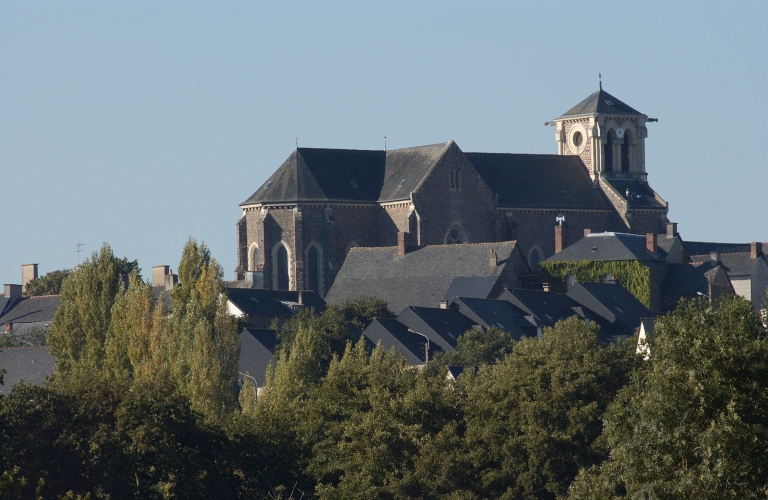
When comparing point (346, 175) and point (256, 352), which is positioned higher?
point (346, 175)

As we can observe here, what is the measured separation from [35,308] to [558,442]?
201 ft

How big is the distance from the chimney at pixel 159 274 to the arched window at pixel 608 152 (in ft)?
88.1

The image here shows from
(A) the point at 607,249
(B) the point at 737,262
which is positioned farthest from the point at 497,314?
(B) the point at 737,262

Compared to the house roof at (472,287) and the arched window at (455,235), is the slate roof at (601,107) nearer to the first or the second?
the arched window at (455,235)

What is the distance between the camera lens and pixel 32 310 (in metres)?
99.1

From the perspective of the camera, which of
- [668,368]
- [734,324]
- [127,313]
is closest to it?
[668,368]

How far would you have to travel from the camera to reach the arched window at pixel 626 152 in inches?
4200

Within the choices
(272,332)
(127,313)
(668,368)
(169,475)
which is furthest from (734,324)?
(272,332)

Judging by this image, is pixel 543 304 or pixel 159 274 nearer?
pixel 543 304

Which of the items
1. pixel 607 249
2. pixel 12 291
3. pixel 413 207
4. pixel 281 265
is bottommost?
pixel 12 291

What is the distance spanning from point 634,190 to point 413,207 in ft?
53.0

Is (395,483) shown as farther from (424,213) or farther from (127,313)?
(424,213)

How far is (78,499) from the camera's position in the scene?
120ft

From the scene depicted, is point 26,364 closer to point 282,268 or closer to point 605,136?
point 282,268
